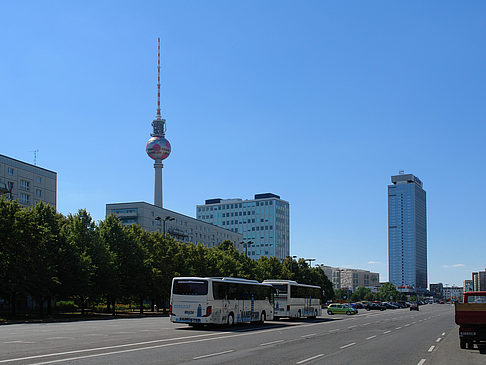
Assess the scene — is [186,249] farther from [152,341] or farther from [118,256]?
[152,341]

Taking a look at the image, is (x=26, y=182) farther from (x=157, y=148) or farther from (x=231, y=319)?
(x=157, y=148)

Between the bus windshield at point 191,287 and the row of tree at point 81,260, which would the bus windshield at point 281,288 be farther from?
the row of tree at point 81,260

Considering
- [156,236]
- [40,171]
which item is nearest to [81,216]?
[156,236]

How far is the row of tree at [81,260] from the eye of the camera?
49.1m

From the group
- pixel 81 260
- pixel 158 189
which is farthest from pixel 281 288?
pixel 158 189

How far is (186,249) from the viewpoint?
289 feet

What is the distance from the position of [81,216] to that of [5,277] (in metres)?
15.3

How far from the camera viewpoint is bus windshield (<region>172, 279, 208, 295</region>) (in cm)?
3381

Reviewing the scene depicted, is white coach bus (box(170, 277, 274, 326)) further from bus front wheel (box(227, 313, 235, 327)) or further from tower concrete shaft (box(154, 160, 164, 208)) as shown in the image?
tower concrete shaft (box(154, 160, 164, 208))

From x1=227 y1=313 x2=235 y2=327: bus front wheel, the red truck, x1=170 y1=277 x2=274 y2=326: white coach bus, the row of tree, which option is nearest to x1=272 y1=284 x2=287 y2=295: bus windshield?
x1=170 y1=277 x2=274 y2=326: white coach bus

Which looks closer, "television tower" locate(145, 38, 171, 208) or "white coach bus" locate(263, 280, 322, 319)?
"white coach bus" locate(263, 280, 322, 319)

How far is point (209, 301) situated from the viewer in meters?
33.7

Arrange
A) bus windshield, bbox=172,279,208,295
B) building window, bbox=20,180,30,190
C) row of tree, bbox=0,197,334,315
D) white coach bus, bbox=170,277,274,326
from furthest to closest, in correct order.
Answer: building window, bbox=20,180,30,190, row of tree, bbox=0,197,334,315, bus windshield, bbox=172,279,208,295, white coach bus, bbox=170,277,274,326

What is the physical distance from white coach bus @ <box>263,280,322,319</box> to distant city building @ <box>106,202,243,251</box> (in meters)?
69.7
